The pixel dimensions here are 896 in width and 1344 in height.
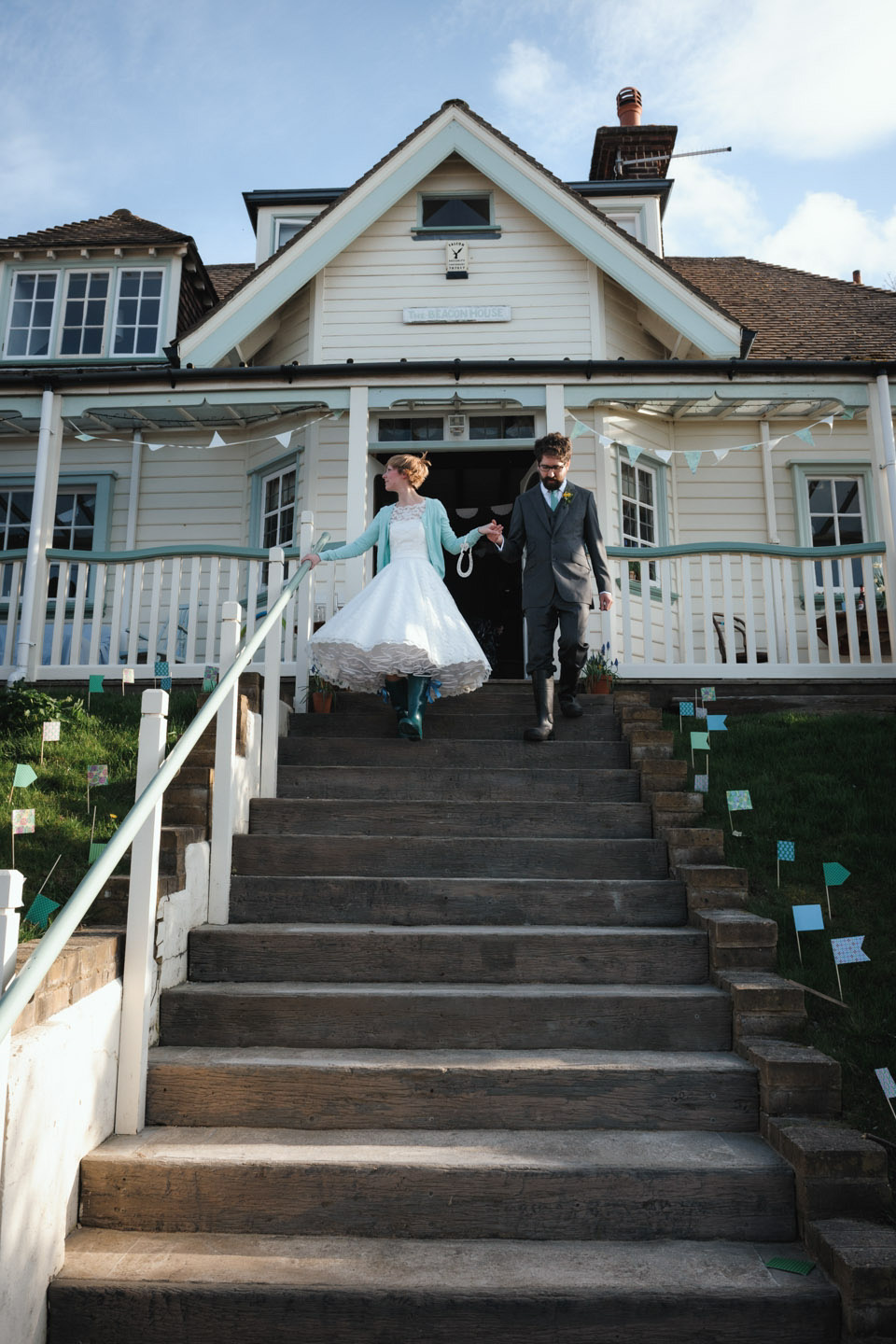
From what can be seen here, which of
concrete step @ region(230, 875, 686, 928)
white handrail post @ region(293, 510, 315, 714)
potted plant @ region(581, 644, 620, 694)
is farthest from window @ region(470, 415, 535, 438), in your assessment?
concrete step @ region(230, 875, 686, 928)

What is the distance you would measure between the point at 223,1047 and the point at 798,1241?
74.4 inches

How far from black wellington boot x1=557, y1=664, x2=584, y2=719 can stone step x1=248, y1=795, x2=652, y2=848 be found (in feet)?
3.95

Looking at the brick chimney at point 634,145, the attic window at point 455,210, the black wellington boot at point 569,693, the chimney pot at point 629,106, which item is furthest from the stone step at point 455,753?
the chimney pot at point 629,106

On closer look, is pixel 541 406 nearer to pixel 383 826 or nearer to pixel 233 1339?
pixel 383 826

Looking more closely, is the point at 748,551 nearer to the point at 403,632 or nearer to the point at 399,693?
the point at 399,693

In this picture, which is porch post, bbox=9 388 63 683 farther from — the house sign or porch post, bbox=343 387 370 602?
the house sign

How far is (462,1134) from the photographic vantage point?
2896mm

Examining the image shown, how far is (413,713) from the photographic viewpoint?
17.5 feet

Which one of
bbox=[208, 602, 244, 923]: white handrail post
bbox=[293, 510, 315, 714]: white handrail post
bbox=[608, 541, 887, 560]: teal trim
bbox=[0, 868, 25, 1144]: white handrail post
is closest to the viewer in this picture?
bbox=[0, 868, 25, 1144]: white handrail post

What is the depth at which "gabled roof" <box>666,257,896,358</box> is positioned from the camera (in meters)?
10.4

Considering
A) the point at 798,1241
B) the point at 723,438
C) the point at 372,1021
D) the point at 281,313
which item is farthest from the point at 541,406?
the point at 798,1241

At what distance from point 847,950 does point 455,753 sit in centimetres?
236

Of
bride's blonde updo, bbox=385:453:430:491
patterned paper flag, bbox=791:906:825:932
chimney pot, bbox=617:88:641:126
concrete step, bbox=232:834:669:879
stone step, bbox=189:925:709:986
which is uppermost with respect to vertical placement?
Result: chimney pot, bbox=617:88:641:126

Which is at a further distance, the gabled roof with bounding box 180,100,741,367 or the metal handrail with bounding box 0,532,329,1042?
the gabled roof with bounding box 180,100,741,367
